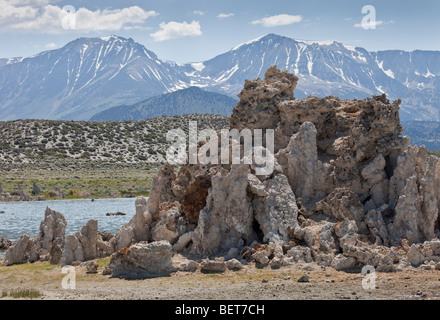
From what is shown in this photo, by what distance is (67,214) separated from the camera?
152 ft

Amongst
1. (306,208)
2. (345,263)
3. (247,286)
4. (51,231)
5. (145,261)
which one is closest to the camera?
(247,286)

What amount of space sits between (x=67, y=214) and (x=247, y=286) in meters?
33.3

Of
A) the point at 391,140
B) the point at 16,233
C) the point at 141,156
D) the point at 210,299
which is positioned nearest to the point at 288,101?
the point at 391,140

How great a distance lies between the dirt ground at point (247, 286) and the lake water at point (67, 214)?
16128mm

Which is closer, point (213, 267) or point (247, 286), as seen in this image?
point (247, 286)

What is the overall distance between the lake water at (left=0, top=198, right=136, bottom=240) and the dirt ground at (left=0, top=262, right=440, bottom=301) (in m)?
16.1

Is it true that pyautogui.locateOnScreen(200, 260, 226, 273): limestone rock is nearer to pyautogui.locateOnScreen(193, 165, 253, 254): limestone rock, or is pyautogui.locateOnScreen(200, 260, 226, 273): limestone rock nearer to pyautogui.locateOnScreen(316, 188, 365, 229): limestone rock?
pyautogui.locateOnScreen(193, 165, 253, 254): limestone rock

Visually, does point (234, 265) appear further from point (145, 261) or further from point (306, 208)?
point (306, 208)

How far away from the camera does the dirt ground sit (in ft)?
46.9

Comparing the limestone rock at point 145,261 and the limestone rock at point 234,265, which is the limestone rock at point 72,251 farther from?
the limestone rock at point 234,265

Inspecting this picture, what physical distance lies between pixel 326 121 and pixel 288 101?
1.60 metres

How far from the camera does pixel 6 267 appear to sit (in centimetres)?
2075

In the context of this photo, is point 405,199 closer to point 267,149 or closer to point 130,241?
point 267,149

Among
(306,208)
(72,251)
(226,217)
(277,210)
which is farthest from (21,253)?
(306,208)
